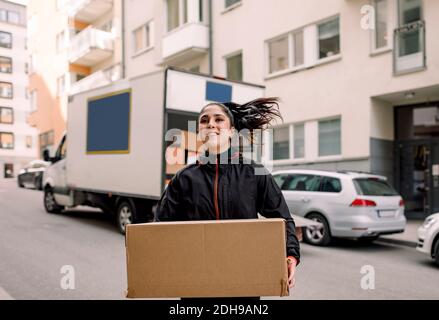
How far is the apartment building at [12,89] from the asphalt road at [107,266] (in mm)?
1413

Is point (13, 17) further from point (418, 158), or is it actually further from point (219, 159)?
point (418, 158)

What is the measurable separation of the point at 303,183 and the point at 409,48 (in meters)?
5.28

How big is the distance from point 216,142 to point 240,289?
76 centimetres

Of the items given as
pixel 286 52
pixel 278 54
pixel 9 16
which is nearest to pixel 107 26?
pixel 278 54

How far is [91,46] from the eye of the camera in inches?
959

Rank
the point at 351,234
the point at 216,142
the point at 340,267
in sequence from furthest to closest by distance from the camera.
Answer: the point at 351,234 < the point at 340,267 < the point at 216,142

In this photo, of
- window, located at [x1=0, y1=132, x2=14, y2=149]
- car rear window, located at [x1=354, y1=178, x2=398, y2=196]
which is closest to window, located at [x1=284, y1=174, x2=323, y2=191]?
car rear window, located at [x1=354, y1=178, x2=398, y2=196]

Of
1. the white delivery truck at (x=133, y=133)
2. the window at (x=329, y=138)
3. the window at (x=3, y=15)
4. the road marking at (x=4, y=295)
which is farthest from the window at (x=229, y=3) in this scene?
the road marking at (x=4, y=295)

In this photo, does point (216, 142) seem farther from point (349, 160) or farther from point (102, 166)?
point (349, 160)

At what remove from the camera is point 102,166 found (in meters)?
9.79

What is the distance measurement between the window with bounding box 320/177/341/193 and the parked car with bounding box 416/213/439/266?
194 cm

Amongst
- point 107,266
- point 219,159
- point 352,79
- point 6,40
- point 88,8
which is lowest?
point 107,266

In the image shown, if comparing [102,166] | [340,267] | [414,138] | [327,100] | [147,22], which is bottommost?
[340,267]
